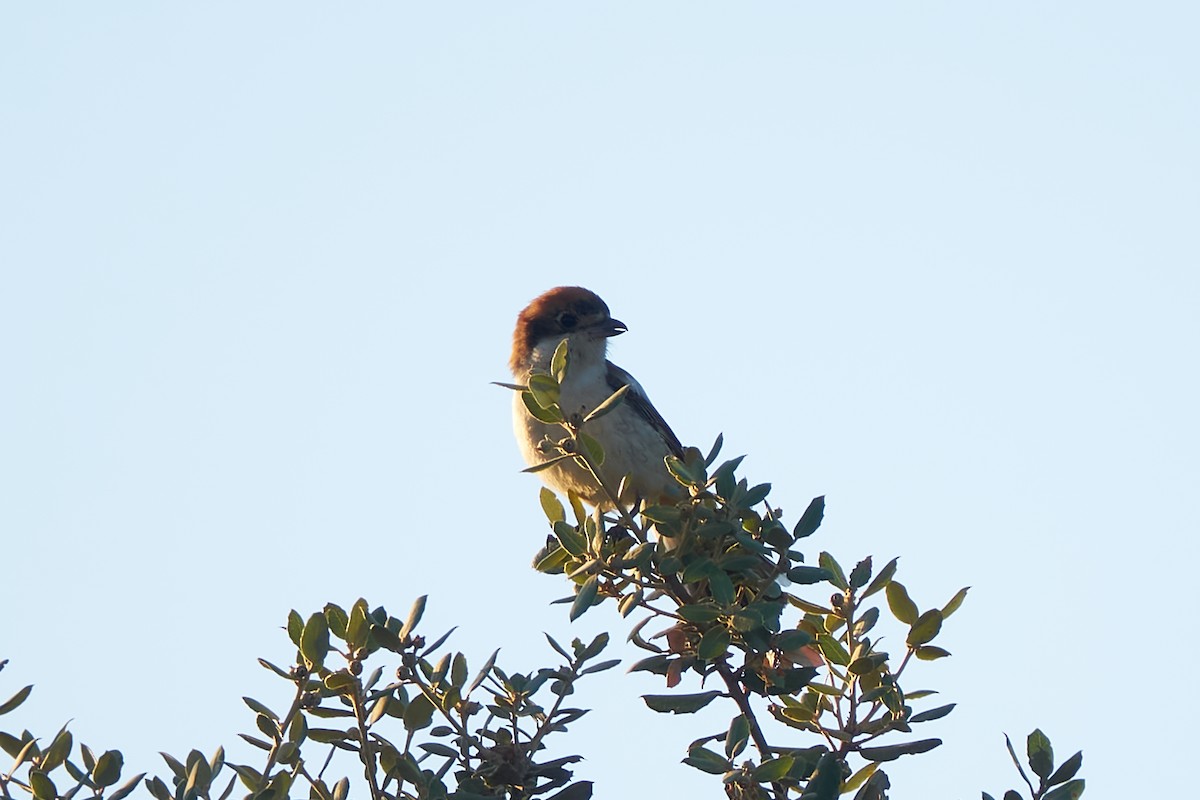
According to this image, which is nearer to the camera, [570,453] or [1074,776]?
[1074,776]

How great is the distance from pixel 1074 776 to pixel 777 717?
814 mm

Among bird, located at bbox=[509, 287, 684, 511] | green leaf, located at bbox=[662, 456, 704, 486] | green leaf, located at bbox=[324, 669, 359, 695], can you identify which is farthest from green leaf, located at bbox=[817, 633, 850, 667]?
bird, located at bbox=[509, 287, 684, 511]

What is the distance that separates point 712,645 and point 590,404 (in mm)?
3870

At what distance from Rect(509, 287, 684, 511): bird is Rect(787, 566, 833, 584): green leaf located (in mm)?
3161

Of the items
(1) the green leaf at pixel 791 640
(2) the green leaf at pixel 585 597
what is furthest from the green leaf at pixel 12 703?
(1) the green leaf at pixel 791 640

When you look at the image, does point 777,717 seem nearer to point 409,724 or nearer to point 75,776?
point 409,724

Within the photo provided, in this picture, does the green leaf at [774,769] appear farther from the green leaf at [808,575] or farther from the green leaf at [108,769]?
the green leaf at [108,769]

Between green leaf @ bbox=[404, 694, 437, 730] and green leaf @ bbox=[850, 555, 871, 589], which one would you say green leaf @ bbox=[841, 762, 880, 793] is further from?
green leaf @ bbox=[404, 694, 437, 730]

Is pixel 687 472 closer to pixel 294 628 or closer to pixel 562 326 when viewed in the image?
pixel 294 628

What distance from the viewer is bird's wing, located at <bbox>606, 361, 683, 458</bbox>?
8438 millimetres

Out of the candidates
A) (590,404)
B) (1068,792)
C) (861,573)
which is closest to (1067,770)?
(1068,792)

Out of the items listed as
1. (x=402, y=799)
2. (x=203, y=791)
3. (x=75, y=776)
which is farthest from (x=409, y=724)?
(x=75, y=776)

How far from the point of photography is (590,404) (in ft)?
26.9

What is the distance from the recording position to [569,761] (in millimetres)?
4211
